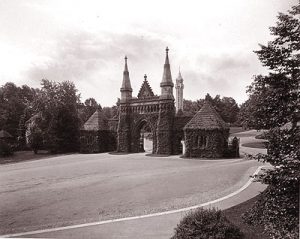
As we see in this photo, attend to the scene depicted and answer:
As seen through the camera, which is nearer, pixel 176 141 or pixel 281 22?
pixel 281 22

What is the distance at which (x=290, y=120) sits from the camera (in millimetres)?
8539

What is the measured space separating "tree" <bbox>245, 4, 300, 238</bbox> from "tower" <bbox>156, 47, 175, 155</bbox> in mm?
28831

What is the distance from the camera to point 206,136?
3431 cm

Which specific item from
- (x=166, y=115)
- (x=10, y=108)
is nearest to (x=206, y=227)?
(x=166, y=115)

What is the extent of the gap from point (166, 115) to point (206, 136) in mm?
6705

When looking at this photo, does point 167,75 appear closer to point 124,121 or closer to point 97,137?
point 124,121

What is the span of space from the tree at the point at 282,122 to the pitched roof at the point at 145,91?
3308cm

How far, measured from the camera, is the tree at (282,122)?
840 cm

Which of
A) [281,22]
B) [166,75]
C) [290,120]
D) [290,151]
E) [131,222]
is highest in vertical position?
[166,75]

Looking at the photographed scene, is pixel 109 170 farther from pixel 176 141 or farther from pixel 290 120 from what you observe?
pixel 290 120

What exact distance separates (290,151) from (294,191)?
117cm

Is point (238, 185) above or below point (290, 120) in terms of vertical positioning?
below

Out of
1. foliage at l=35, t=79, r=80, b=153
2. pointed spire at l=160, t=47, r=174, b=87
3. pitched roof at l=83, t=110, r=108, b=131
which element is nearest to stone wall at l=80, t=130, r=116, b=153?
pitched roof at l=83, t=110, r=108, b=131

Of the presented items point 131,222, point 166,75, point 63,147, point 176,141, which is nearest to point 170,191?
point 131,222
